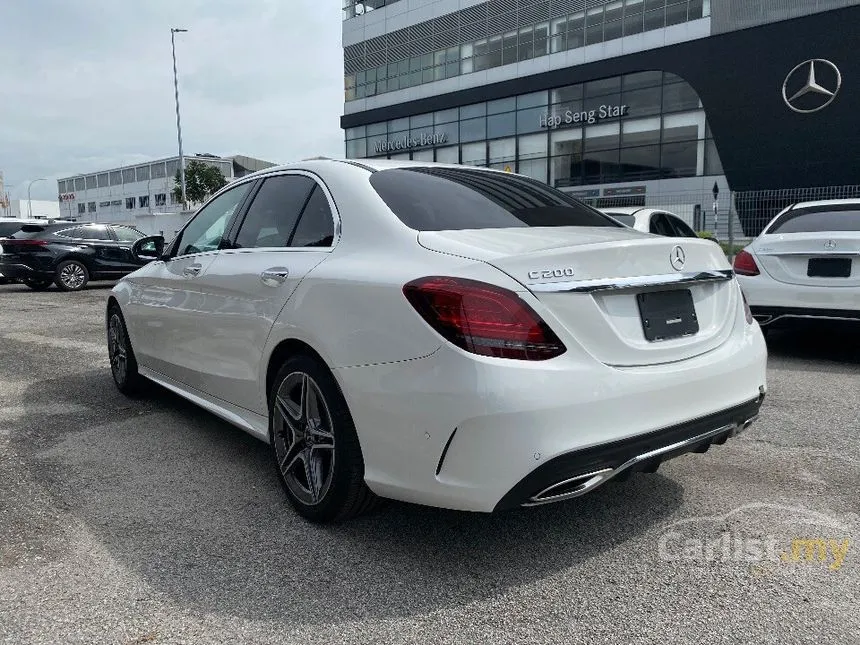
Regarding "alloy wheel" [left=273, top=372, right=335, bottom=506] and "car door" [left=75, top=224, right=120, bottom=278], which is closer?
"alloy wheel" [left=273, top=372, right=335, bottom=506]

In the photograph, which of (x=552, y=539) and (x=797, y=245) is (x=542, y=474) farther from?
(x=797, y=245)

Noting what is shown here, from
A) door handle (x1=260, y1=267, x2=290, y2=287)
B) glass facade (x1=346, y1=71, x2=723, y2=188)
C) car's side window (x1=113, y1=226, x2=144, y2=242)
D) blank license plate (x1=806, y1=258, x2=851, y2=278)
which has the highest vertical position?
glass facade (x1=346, y1=71, x2=723, y2=188)

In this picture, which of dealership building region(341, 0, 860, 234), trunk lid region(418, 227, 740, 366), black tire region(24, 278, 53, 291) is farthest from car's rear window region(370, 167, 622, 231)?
dealership building region(341, 0, 860, 234)

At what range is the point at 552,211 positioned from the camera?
10.7 feet

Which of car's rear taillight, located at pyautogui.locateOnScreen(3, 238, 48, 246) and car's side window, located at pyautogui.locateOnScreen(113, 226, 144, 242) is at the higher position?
car's side window, located at pyautogui.locateOnScreen(113, 226, 144, 242)

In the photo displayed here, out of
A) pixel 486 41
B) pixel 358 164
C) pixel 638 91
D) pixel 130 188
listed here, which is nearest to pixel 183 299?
pixel 358 164

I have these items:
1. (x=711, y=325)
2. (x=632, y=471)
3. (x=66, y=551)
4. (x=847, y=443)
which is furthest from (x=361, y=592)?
(x=847, y=443)

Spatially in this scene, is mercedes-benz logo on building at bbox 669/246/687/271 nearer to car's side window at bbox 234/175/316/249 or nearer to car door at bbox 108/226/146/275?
car's side window at bbox 234/175/316/249

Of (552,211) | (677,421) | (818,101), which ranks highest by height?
(818,101)

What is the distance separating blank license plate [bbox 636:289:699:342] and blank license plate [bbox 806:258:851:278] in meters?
3.92

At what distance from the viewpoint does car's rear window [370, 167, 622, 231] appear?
285cm

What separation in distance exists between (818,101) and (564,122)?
451 inches

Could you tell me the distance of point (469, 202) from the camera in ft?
10.1

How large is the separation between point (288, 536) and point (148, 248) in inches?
114
